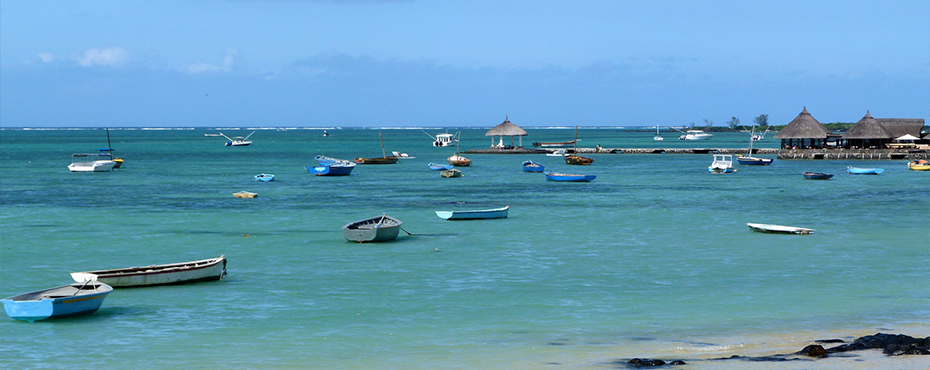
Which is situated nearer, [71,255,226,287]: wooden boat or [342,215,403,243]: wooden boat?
[71,255,226,287]: wooden boat

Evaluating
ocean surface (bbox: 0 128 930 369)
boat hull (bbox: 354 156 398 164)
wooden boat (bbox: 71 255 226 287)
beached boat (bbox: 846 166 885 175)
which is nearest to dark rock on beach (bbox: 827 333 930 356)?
ocean surface (bbox: 0 128 930 369)

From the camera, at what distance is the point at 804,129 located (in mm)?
100812

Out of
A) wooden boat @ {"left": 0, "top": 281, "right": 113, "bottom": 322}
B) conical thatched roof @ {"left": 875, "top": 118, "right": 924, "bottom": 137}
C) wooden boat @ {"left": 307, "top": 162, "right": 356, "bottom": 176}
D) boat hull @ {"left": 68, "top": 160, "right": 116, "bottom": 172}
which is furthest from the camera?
conical thatched roof @ {"left": 875, "top": 118, "right": 924, "bottom": 137}

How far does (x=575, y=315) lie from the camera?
21562mm

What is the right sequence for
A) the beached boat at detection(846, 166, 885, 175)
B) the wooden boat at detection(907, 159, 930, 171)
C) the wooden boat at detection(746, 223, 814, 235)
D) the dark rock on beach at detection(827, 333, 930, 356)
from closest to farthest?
the dark rock on beach at detection(827, 333, 930, 356) → the wooden boat at detection(746, 223, 814, 235) → the beached boat at detection(846, 166, 885, 175) → the wooden boat at detection(907, 159, 930, 171)

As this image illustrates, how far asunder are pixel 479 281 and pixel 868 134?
279 feet

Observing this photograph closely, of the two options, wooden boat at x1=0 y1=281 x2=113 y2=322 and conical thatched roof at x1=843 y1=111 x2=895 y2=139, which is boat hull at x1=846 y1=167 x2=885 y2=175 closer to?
conical thatched roof at x1=843 y1=111 x2=895 y2=139

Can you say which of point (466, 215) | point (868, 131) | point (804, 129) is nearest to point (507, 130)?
point (804, 129)

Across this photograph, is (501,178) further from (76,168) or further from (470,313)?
(470,313)

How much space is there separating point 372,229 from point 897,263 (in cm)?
1728

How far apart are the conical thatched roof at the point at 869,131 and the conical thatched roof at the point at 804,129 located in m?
3.06

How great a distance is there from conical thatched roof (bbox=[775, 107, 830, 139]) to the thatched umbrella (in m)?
3.14

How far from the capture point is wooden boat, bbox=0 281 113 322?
2009cm

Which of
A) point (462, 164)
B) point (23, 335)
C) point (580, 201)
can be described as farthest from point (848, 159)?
point (23, 335)
